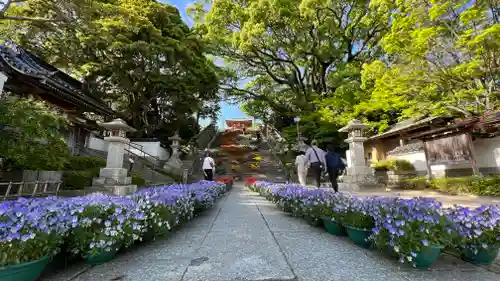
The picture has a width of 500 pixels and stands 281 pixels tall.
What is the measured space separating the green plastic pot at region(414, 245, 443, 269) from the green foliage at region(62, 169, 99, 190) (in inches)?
378

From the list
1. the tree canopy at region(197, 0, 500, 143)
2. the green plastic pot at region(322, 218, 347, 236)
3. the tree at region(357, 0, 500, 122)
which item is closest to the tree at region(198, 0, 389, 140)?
the tree canopy at region(197, 0, 500, 143)

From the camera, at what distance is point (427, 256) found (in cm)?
254

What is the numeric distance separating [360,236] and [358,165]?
275 inches

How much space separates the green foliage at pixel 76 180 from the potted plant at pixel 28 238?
Answer: 6422 mm

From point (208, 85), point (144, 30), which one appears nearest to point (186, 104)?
point (208, 85)

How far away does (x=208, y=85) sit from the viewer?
19.5m

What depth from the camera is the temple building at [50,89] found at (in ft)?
28.8

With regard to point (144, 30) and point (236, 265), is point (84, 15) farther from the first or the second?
point (236, 265)

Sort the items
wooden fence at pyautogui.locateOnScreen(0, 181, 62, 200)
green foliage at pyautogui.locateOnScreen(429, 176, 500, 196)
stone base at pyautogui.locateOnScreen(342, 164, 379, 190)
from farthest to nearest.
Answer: stone base at pyautogui.locateOnScreen(342, 164, 379, 190)
green foliage at pyautogui.locateOnScreen(429, 176, 500, 196)
wooden fence at pyautogui.locateOnScreen(0, 181, 62, 200)

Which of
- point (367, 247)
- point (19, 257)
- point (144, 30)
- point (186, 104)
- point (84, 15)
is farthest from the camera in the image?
point (186, 104)

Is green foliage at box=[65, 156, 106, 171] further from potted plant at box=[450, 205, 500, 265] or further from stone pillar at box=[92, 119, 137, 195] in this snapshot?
potted plant at box=[450, 205, 500, 265]

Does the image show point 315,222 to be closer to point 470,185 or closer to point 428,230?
point 428,230

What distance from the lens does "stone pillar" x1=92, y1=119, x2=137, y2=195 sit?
27.6ft

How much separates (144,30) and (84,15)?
750 centimetres
